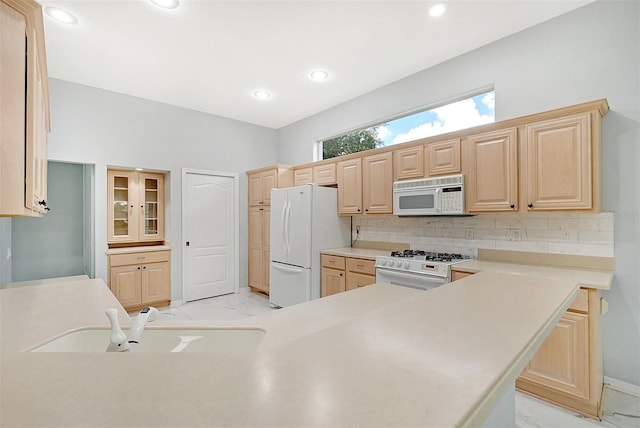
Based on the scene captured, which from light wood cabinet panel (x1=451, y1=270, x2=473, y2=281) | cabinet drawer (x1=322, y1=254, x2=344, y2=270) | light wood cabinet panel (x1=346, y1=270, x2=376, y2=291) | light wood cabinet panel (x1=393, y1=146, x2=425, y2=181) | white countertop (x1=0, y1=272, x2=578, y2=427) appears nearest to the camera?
white countertop (x1=0, y1=272, x2=578, y2=427)

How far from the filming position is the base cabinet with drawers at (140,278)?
400 centimetres

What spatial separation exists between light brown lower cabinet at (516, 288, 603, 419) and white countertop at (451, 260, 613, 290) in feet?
0.26

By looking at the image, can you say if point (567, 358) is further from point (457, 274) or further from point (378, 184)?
point (378, 184)

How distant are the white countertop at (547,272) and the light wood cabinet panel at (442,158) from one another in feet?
2.97

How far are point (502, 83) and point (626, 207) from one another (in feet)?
4.80

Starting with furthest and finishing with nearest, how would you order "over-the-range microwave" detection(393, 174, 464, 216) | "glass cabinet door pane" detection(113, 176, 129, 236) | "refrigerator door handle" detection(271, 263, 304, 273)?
"glass cabinet door pane" detection(113, 176, 129, 236) < "refrigerator door handle" detection(271, 263, 304, 273) < "over-the-range microwave" detection(393, 174, 464, 216)

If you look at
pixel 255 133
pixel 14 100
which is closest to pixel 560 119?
pixel 14 100

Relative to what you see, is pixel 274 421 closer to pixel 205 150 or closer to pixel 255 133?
pixel 205 150

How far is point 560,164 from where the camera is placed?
7.63 feet

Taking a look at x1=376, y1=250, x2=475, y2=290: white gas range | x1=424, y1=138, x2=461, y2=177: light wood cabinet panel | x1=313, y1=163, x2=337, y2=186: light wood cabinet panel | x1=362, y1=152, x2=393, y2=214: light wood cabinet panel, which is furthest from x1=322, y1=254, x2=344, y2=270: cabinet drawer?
x1=424, y1=138, x2=461, y2=177: light wood cabinet panel

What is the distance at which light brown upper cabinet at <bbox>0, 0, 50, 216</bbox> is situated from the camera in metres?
0.99

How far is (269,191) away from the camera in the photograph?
191 inches

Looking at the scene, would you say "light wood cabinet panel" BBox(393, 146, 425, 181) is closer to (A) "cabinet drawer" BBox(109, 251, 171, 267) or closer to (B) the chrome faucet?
(B) the chrome faucet

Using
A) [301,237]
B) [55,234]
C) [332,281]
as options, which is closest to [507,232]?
[332,281]
